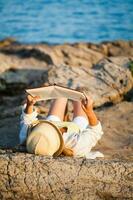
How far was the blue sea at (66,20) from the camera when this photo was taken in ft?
73.4

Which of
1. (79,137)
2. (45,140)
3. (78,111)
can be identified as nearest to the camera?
(45,140)

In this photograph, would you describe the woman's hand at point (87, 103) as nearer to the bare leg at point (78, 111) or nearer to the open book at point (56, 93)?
the open book at point (56, 93)

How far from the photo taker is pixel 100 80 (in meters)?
9.82

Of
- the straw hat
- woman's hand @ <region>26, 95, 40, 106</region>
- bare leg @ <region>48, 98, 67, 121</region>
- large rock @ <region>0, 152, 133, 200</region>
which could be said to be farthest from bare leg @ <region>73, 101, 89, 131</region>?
large rock @ <region>0, 152, 133, 200</region>

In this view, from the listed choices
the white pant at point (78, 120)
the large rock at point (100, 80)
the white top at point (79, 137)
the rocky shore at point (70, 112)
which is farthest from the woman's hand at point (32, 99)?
the large rock at point (100, 80)

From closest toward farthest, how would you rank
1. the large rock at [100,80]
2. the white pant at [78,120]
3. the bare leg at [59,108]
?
the white pant at [78,120], the bare leg at [59,108], the large rock at [100,80]

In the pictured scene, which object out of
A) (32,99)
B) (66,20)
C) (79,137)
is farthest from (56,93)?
(66,20)

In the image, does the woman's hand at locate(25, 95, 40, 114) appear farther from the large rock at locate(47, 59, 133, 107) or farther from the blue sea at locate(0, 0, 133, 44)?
the blue sea at locate(0, 0, 133, 44)

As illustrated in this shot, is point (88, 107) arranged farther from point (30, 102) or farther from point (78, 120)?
point (78, 120)

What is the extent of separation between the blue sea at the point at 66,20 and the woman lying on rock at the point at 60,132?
46.9 ft

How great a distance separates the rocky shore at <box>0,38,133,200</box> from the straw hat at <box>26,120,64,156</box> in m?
0.23

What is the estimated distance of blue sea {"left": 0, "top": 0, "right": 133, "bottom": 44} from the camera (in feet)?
73.4

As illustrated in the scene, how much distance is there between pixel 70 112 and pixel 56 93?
276 cm

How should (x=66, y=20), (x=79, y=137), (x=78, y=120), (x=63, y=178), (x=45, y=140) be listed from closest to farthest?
(x=63, y=178), (x=45, y=140), (x=79, y=137), (x=78, y=120), (x=66, y=20)
